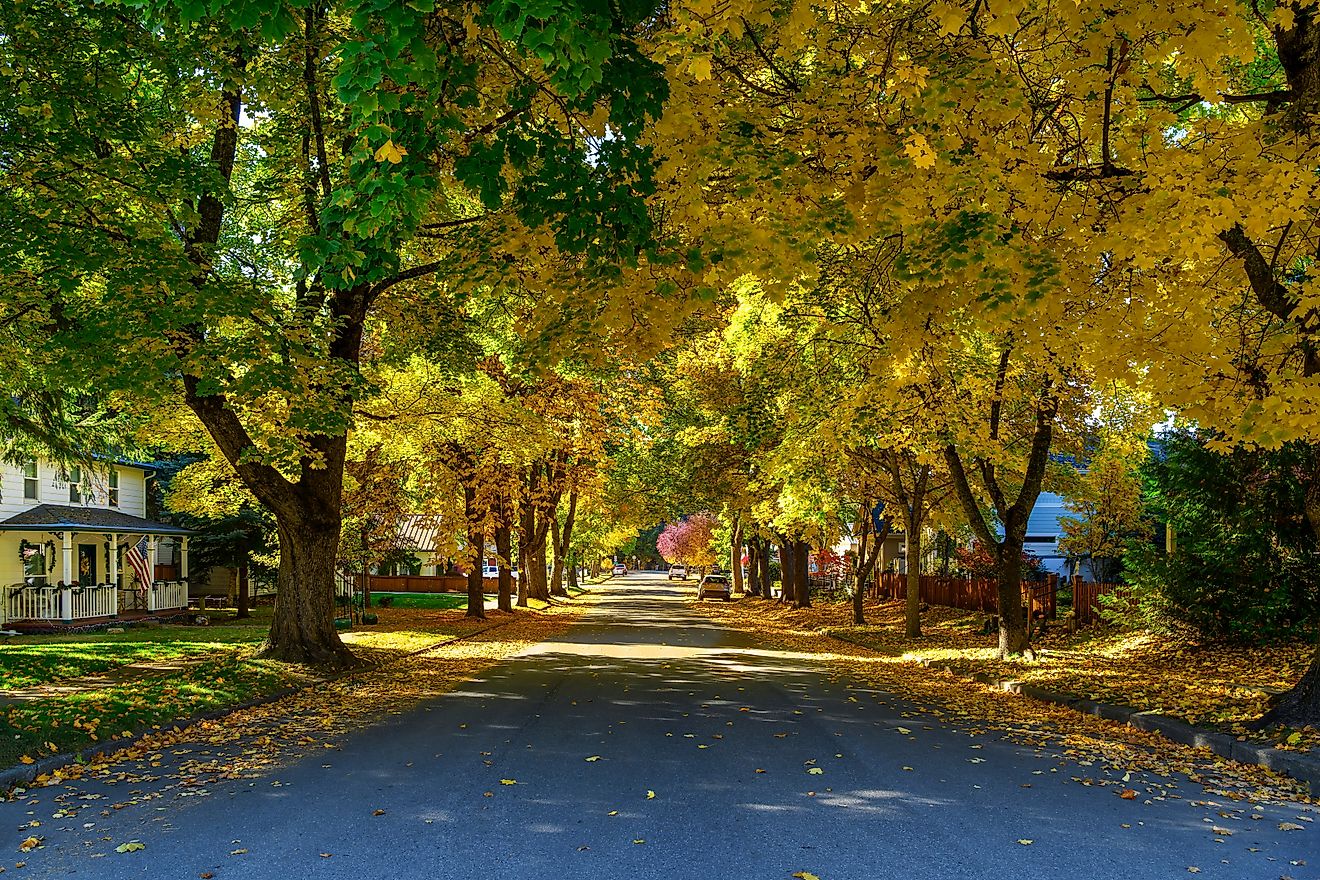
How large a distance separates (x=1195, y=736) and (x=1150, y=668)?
17.2 ft

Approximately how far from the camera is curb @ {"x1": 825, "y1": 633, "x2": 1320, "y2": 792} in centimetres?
765

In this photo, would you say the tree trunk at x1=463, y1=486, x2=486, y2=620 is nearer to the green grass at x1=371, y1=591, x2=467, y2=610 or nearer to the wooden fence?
the green grass at x1=371, y1=591, x2=467, y2=610

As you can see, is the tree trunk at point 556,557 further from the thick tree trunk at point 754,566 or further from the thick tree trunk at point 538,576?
the thick tree trunk at point 754,566

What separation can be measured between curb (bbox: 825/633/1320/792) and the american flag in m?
24.7

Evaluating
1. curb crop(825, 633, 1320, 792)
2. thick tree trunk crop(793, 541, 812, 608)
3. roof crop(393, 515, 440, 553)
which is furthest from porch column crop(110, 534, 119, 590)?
curb crop(825, 633, 1320, 792)

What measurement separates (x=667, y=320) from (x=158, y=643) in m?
15.4

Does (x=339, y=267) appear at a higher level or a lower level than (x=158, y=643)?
higher

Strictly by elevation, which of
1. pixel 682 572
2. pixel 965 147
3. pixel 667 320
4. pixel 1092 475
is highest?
pixel 965 147

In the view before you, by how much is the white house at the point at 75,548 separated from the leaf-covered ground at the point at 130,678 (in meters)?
2.64

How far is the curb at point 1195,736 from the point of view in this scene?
25.1ft

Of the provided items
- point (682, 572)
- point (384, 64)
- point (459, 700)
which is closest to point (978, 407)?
point (459, 700)

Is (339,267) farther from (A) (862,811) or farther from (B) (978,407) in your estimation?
(B) (978,407)

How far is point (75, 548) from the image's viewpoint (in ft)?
88.3

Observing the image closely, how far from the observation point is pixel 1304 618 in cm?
1333
